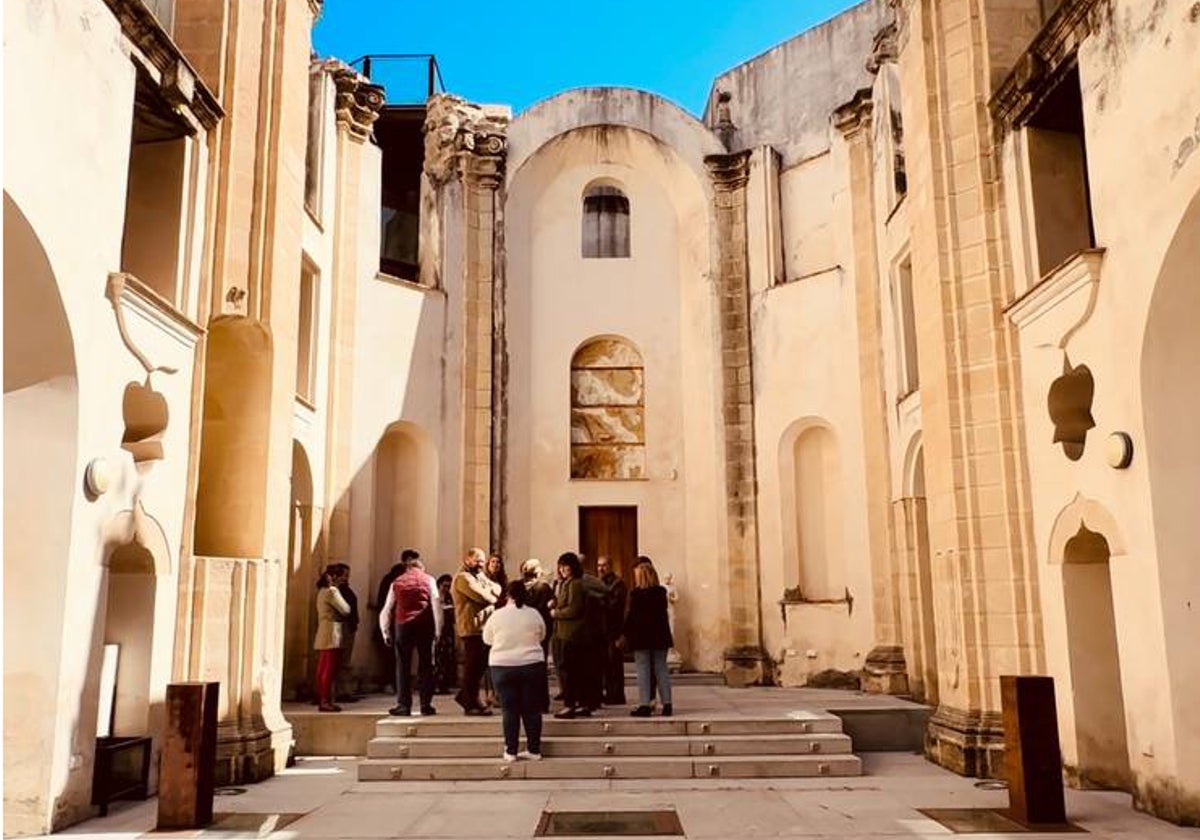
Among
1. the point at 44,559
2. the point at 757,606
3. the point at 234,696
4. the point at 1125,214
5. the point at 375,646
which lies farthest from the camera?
the point at 757,606

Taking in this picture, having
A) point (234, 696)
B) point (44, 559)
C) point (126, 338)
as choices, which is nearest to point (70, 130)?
point (126, 338)

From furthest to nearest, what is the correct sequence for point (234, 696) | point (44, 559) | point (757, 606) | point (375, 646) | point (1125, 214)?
point (757, 606), point (375, 646), point (234, 696), point (1125, 214), point (44, 559)

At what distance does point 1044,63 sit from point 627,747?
24.6 ft

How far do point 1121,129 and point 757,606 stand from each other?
9901mm

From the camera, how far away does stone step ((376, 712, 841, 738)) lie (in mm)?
10039

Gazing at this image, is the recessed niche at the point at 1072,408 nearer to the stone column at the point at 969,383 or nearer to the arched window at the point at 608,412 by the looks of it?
the stone column at the point at 969,383

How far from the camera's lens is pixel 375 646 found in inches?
575

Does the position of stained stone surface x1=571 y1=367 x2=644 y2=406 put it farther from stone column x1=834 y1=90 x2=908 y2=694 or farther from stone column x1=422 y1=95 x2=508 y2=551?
stone column x1=834 y1=90 x2=908 y2=694

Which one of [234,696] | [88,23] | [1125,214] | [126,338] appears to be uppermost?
[88,23]

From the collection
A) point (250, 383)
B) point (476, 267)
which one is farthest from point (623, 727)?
point (476, 267)

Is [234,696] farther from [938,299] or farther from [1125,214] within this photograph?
[1125,214]

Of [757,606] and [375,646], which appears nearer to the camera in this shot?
[375,646]

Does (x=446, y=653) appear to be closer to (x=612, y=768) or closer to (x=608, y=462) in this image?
(x=608, y=462)

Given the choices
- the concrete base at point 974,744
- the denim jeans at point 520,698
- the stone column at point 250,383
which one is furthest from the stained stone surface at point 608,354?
the concrete base at point 974,744
